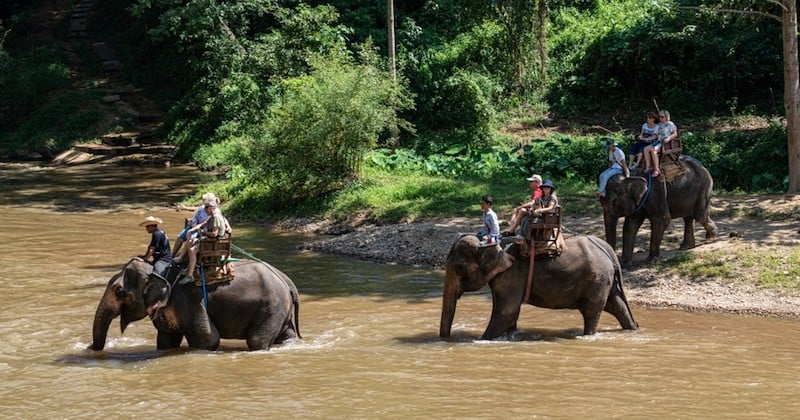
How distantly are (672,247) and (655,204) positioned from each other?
1.30 meters

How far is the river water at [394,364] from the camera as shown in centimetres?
1018

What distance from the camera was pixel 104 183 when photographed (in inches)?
1148

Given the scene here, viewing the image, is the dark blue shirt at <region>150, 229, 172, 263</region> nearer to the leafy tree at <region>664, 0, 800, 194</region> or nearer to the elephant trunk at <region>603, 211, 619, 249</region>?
the elephant trunk at <region>603, 211, 619, 249</region>

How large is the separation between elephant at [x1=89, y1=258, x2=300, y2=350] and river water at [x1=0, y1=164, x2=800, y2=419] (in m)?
0.26

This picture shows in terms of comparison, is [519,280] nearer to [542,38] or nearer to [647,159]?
[647,159]

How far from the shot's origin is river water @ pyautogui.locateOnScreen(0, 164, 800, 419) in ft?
33.4

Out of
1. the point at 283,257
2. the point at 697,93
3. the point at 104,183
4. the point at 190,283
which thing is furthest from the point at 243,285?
the point at 697,93

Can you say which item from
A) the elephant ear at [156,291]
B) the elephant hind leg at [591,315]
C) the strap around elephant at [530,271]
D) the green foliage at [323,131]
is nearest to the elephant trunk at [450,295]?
the strap around elephant at [530,271]

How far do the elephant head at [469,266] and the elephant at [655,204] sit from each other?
3.98 metres

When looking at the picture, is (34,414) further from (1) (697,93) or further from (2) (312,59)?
(1) (697,93)

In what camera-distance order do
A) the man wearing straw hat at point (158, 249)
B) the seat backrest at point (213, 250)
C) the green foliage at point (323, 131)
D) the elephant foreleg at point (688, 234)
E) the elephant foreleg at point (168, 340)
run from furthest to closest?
the green foliage at point (323, 131) < the elephant foreleg at point (688, 234) < the elephant foreleg at point (168, 340) < the man wearing straw hat at point (158, 249) < the seat backrest at point (213, 250)

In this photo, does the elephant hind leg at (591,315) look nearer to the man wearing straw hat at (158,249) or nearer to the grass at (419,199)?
the man wearing straw hat at (158,249)

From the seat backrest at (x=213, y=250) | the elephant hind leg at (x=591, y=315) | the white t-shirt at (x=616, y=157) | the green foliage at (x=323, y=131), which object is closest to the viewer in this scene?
the seat backrest at (x=213, y=250)

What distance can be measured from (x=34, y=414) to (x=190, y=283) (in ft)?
7.87
